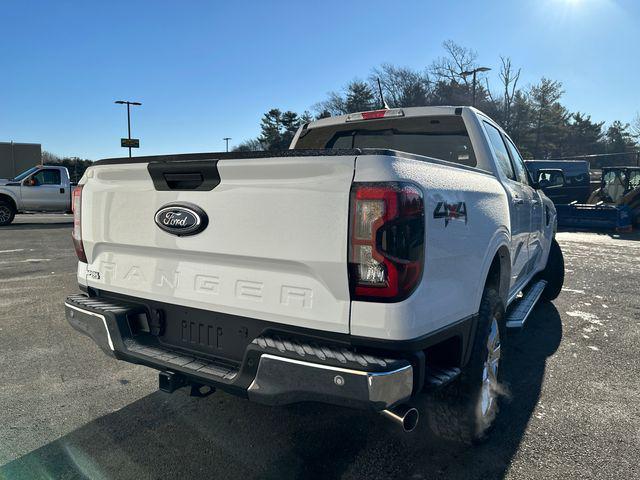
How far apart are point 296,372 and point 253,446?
1.06 metres

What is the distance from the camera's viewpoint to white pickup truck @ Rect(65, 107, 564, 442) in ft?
6.35

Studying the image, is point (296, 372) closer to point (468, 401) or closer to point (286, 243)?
point (286, 243)

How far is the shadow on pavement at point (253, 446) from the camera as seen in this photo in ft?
8.30

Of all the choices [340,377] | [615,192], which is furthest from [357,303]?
[615,192]

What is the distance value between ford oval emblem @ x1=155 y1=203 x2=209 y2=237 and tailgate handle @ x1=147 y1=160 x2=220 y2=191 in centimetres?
10

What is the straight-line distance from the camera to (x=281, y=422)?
3068 mm

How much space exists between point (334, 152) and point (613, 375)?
3345mm

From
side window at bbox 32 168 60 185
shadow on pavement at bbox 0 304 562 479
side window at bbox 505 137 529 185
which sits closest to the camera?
shadow on pavement at bbox 0 304 562 479

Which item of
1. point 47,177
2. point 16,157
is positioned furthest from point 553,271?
point 16,157

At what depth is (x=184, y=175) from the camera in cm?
242

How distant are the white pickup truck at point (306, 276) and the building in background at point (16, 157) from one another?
4575 cm

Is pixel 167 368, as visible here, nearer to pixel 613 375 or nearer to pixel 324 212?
pixel 324 212

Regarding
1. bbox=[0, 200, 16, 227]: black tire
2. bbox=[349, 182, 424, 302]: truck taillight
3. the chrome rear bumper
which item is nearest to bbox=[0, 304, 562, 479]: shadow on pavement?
the chrome rear bumper

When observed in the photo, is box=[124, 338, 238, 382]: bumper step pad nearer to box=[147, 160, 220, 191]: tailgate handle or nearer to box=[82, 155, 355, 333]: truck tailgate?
box=[82, 155, 355, 333]: truck tailgate
